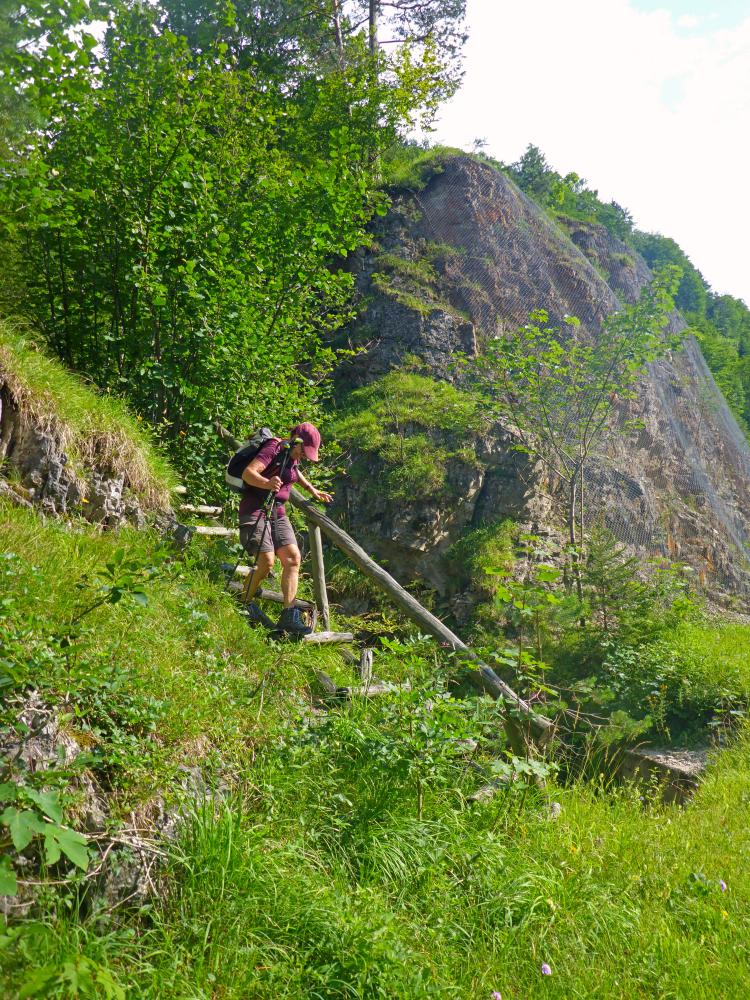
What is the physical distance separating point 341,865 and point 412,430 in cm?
833

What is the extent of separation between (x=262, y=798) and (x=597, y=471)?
9.69m

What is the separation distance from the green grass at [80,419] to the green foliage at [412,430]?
15.2 ft

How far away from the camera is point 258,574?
5734 mm

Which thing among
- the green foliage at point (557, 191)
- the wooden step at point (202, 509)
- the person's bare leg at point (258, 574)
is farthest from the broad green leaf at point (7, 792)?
the green foliage at point (557, 191)

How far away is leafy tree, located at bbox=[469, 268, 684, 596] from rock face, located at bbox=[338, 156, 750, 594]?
92 cm

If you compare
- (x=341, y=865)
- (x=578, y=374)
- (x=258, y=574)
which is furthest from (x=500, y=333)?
(x=341, y=865)

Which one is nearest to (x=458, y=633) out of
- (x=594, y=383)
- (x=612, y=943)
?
(x=594, y=383)

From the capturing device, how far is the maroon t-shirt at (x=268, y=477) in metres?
5.89

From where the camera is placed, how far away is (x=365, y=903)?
313cm

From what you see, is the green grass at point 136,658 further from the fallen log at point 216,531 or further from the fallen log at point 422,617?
the fallen log at point 422,617

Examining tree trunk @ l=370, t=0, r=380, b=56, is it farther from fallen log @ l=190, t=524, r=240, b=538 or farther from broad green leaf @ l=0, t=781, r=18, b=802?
broad green leaf @ l=0, t=781, r=18, b=802

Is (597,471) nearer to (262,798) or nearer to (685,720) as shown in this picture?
(685,720)

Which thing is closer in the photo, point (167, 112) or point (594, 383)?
point (167, 112)

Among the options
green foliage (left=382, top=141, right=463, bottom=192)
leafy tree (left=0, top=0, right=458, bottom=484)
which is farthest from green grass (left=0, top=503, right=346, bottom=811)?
green foliage (left=382, top=141, right=463, bottom=192)
